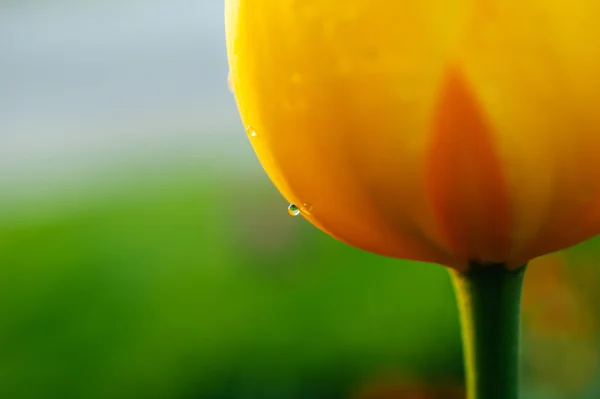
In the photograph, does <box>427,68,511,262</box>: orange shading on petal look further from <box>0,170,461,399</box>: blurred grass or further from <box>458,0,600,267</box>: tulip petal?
<box>0,170,461,399</box>: blurred grass

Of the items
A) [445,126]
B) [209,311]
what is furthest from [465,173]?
[209,311]

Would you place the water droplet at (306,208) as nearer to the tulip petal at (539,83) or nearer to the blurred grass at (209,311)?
the tulip petal at (539,83)

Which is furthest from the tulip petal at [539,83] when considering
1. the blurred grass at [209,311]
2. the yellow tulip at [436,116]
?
the blurred grass at [209,311]

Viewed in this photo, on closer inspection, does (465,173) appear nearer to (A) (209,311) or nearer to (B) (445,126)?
(B) (445,126)

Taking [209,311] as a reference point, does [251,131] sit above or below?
below

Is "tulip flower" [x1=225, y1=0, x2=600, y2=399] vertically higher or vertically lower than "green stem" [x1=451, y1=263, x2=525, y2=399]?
higher

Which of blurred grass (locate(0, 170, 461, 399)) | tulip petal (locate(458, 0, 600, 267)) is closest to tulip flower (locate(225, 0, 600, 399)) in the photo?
tulip petal (locate(458, 0, 600, 267))
